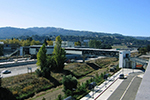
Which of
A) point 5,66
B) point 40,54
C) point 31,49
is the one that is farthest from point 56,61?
point 31,49

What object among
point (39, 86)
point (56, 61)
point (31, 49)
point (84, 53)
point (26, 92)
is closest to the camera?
point (26, 92)

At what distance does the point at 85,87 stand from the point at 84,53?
2794 centimetres

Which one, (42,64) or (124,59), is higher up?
(42,64)

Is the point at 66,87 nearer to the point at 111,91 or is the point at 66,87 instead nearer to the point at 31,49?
the point at 111,91

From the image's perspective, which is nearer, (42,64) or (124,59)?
(42,64)

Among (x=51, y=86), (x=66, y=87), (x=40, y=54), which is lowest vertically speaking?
(x=51, y=86)

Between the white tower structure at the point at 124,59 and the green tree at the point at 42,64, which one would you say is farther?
the white tower structure at the point at 124,59

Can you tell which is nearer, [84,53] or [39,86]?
[39,86]

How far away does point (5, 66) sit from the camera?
37.4 meters

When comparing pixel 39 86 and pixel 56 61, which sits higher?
pixel 56 61

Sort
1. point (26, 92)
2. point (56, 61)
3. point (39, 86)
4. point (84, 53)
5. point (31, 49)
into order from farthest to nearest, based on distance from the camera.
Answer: point (31, 49), point (84, 53), point (56, 61), point (39, 86), point (26, 92)

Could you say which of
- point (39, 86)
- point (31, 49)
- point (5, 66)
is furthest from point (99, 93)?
point (31, 49)

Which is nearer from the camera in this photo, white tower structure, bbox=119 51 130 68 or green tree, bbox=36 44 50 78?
Answer: green tree, bbox=36 44 50 78

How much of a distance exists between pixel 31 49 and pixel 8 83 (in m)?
40.9
